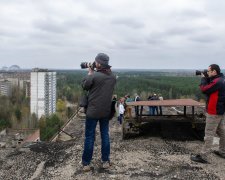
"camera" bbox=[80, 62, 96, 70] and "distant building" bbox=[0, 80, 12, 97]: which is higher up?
"camera" bbox=[80, 62, 96, 70]

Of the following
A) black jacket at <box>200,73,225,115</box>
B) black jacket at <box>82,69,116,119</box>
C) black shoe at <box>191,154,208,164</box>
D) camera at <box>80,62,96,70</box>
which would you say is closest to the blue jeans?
black jacket at <box>82,69,116,119</box>

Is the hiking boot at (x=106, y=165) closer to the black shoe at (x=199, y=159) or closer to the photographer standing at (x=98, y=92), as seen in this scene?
the photographer standing at (x=98, y=92)

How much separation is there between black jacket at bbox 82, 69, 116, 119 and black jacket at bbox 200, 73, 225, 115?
5.43 ft

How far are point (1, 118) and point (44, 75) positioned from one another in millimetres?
14215

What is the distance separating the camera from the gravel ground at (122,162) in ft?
18.1

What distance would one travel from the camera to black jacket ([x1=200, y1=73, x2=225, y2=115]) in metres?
5.86

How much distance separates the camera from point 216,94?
19.4ft

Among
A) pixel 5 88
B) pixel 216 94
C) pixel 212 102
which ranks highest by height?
Answer: pixel 216 94

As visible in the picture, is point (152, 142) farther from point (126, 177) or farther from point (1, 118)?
point (1, 118)

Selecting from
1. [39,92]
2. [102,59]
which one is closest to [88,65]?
[102,59]

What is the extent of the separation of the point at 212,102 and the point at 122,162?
1795mm

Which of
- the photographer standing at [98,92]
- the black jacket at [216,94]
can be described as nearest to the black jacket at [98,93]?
the photographer standing at [98,92]

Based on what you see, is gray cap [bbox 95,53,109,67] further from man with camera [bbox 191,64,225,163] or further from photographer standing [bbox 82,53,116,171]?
man with camera [bbox 191,64,225,163]

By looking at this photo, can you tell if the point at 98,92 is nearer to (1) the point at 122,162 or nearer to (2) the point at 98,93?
(2) the point at 98,93
